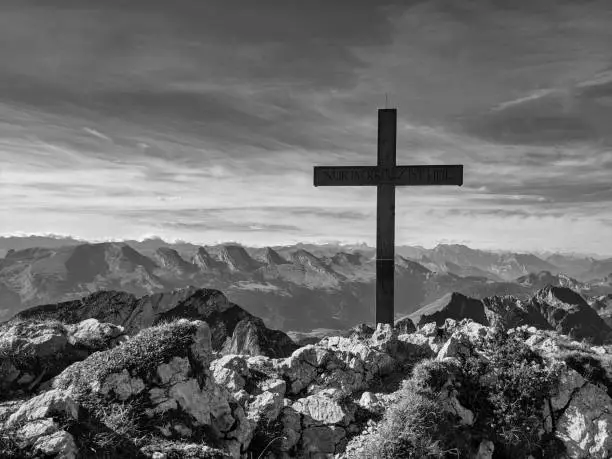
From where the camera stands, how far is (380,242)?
74.7 feet

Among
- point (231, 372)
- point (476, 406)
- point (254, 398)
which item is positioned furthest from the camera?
point (231, 372)

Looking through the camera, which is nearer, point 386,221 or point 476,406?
point 476,406

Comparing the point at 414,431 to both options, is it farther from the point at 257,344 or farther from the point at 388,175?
the point at 257,344

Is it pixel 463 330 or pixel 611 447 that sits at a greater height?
pixel 463 330

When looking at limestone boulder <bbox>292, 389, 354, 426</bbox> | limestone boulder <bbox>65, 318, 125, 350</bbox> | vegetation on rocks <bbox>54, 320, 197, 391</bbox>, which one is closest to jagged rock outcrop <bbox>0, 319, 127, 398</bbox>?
limestone boulder <bbox>65, 318, 125, 350</bbox>

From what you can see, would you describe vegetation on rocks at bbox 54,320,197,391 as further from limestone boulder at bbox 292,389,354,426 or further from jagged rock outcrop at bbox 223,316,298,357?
jagged rock outcrop at bbox 223,316,298,357

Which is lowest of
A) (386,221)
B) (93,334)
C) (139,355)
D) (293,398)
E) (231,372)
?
(293,398)

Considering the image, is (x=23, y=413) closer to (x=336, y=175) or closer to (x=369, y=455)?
(x=369, y=455)

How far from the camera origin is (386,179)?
2250 centimetres

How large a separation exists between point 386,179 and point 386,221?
7.21ft

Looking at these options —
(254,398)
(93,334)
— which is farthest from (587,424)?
(93,334)

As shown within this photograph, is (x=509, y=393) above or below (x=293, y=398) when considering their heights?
above

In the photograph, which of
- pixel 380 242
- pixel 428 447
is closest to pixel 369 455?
pixel 428 447

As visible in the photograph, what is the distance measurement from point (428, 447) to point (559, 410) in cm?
609
